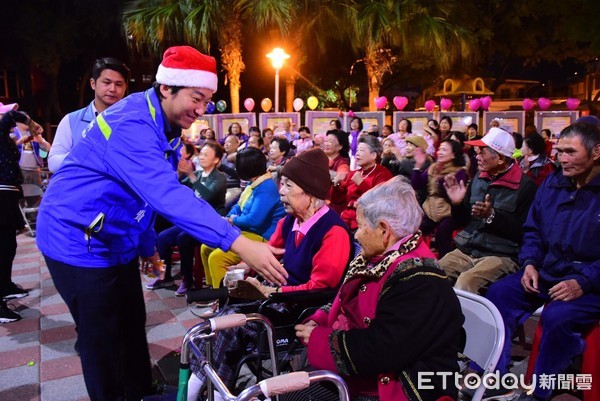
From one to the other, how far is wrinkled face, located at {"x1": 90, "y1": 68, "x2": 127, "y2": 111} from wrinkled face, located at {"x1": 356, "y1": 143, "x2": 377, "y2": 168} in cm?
→ 293

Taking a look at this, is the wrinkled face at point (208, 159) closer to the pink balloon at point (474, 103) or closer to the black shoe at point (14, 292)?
the black shoe at point (14, 292)

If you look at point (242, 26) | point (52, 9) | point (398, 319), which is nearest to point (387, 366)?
point (398, 319)

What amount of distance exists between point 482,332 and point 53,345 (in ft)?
11.6

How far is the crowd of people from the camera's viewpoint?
80.0 inches

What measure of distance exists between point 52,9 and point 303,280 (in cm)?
2721

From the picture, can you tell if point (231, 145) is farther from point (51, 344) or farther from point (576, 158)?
point (576, 158)

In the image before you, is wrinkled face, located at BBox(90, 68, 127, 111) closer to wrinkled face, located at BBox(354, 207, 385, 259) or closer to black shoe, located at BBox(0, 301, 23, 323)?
wrinkled face, located at BBox(354, 207, 385, 259)

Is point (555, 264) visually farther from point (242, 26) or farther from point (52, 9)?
point (52, 9)

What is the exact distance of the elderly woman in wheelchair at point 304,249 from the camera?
2.87 m

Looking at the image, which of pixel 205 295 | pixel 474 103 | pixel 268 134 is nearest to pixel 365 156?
pixel 205 295

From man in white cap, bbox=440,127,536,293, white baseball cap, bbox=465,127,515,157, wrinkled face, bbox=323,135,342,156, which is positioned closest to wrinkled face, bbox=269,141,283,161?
wrinkled face, bbox=323,135,342,156

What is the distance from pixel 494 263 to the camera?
386 cm

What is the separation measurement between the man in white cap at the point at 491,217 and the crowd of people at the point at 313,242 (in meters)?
0.01

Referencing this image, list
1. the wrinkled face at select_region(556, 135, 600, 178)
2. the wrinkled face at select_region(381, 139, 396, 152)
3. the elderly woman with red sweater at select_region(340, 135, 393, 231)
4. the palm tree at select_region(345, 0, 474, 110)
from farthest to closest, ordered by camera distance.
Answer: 1. the palm tree at select_region(345, 0, 474, 110)
2. the wrinkled face at select_region(381, 139, 396, 152)
3. the elderly woman with red sweater at select_region(340, 135, 393, 231)
4. the wrinkled face at select_region(556, 135, 600, 178)
